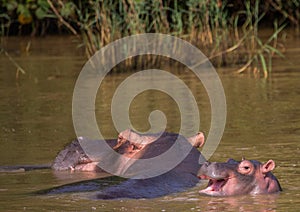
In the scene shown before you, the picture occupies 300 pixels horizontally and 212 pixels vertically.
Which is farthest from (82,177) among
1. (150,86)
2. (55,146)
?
(150,86)

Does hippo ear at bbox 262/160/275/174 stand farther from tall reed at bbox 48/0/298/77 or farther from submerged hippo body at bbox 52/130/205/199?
tall reed at bbox 48/0/298/77

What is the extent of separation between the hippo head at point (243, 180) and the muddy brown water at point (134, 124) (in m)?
0.06

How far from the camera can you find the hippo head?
16.7 feet

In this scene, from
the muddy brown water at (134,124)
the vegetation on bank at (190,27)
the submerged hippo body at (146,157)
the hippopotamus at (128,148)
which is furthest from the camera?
the vegetation on bank at (190,27)

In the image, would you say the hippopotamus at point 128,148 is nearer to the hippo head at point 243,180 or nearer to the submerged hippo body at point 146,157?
the submerged hippo body at point 146,157

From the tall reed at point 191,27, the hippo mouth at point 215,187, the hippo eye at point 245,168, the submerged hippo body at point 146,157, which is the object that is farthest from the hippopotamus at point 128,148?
the tall reed at point 191,27

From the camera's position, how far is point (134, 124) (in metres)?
7.55

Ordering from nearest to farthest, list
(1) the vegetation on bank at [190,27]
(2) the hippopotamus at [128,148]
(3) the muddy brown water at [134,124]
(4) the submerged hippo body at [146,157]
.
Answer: (3) the muddy brown water at [134,124], (4) the submerged hippo body at [146,157], (2) the hippopotamus at [128,148], (1) the vegetation on bank at [190,27]

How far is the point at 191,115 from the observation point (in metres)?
7.86

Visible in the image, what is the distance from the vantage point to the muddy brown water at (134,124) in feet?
16.6

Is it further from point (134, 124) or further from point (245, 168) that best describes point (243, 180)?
point (134, 124)

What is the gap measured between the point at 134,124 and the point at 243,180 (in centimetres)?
249

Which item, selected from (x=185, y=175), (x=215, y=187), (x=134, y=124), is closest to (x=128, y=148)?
(x=185, y=175)

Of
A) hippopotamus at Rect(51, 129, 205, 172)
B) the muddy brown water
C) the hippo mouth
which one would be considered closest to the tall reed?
the muddy brown water
